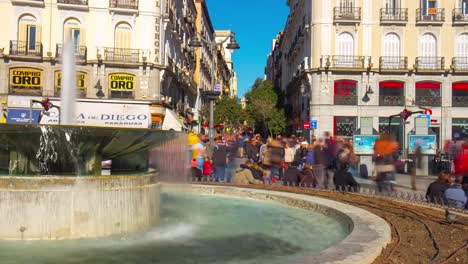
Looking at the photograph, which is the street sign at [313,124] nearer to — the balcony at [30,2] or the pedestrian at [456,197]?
the balcony at [30,2]

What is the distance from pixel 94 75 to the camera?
31641 millimetres

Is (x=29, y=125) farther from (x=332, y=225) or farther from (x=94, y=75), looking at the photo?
(x=94, y=75)

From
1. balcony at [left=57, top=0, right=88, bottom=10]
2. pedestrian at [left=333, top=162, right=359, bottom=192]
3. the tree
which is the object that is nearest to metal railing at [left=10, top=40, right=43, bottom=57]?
balcony at [left=57, top=0, right=88, bottom=10]

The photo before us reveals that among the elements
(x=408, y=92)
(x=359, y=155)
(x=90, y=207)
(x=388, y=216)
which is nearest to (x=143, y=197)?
(x=90, y=207)

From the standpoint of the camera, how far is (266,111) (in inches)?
2057

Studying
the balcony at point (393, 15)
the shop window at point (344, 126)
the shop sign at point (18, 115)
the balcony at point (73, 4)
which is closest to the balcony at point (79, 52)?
the balcony at point (73, 4)

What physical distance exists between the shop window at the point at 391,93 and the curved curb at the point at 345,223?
27.5 meters

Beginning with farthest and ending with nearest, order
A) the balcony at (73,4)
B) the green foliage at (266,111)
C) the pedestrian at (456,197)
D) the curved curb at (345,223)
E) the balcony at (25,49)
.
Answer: the green foliage at (266,111) < the balcony at (73,4) < the balcony at (25,49) < the pedestrian at (456,197) < the curved curb at (345,223)

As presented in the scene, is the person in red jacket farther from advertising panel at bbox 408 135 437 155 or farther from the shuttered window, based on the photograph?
the shuttered window

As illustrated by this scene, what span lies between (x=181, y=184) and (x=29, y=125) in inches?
151

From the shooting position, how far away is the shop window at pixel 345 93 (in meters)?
35.0

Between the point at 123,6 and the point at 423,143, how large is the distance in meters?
22.9

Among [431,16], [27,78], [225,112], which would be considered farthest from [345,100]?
[27,78]

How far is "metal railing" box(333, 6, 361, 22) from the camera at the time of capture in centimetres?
3503
